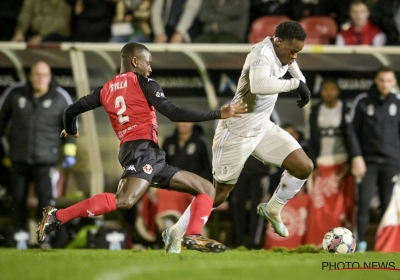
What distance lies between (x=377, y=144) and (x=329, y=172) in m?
0.75

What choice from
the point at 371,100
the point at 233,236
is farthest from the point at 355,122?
the point at 233,236

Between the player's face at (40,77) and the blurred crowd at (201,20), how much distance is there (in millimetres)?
1293

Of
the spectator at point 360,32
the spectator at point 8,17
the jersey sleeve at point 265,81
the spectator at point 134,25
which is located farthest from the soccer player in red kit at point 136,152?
the spectator at point 8,17

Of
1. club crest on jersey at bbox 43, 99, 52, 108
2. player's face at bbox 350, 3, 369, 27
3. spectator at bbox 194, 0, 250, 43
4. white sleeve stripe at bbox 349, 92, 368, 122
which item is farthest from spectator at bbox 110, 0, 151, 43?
white sleeve stripe at bbox 349, 92, 368, 122

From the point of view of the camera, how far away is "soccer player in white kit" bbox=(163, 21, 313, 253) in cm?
717

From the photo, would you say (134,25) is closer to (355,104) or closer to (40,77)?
(40,77)

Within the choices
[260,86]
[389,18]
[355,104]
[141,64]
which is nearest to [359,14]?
[389,18]

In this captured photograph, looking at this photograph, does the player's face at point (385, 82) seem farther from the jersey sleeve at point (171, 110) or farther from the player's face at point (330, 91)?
the jersey sleeve at point (171, 110)

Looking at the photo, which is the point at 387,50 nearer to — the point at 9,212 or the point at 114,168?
the point at 114,168

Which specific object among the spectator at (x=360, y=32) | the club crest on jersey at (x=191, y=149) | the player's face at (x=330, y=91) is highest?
the spectator at (x=360, y=32)

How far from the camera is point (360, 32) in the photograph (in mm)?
10711

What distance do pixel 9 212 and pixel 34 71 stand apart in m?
2.18

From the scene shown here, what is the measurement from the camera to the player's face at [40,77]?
33.5ft
